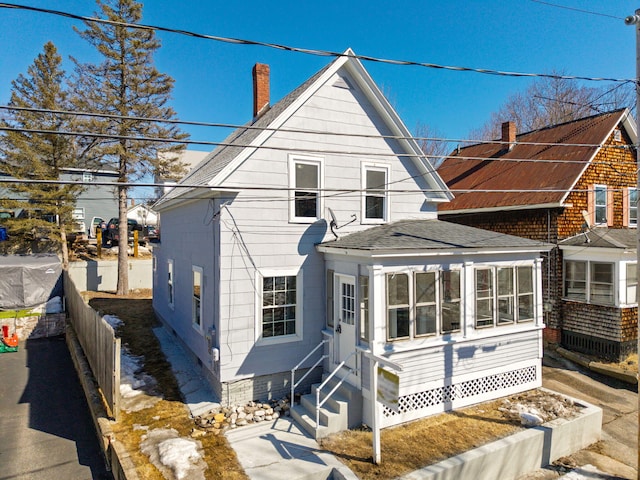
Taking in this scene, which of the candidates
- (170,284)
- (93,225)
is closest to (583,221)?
(170,284)

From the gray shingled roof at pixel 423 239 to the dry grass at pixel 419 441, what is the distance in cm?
377

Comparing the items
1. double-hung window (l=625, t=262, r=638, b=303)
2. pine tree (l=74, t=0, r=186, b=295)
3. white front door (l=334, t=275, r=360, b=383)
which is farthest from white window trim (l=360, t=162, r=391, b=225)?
pine tree (l=74, t=0, r=186, b=295)

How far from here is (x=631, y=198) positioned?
16.2 meters

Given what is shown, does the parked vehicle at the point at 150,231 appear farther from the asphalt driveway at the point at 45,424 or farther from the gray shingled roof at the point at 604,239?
the gray shingled roof at the point at 604,239

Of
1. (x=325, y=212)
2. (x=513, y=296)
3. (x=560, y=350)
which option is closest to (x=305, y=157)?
(x=325, y=212)

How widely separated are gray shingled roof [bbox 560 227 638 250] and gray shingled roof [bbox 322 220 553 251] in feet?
14.5

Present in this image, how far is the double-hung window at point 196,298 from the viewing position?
424 inches

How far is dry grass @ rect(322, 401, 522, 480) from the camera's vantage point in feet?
23.0

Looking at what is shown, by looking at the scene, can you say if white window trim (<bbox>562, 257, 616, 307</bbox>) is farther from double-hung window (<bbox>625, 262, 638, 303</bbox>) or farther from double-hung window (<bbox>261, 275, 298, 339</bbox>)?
double-hung window (<bbox>261, 275, 298, 339</bbox>)

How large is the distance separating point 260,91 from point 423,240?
27.9 feet

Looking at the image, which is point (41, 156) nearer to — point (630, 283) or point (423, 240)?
point (423, 240)

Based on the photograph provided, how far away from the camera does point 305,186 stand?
33.8ft

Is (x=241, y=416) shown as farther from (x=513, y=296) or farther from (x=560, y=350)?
(x=560, y=350)

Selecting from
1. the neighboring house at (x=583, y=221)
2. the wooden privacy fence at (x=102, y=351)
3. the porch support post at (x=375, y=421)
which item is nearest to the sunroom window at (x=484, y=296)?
the porch support post at (x=375, y=421)
